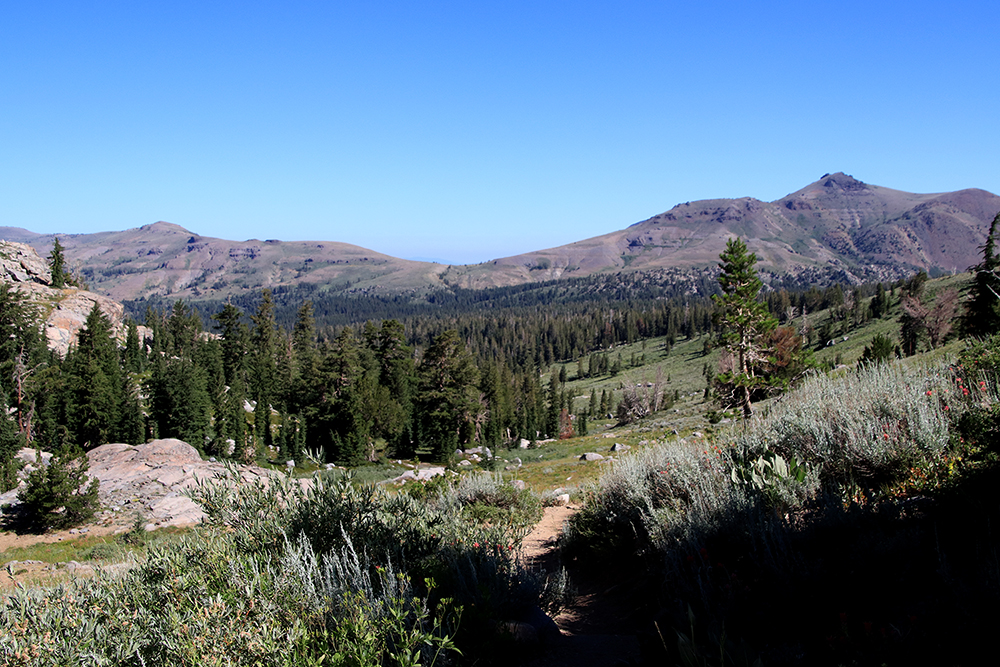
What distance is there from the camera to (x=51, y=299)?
84.5 metres

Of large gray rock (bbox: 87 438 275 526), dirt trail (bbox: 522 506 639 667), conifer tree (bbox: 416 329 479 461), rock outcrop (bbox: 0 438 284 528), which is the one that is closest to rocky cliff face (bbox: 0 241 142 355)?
conifer tree (bbox: 416 329 479 461)

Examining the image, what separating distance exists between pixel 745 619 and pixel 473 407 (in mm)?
39073

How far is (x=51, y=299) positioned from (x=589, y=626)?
107 metres

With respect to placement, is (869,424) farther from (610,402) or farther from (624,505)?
(610,402)

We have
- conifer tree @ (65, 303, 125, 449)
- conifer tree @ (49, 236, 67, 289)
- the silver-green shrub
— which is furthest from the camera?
conifer tree @ (49, 236, 67, 289)

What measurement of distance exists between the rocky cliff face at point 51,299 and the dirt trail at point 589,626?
81.6 metres

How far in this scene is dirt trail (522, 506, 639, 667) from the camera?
4.47 metres

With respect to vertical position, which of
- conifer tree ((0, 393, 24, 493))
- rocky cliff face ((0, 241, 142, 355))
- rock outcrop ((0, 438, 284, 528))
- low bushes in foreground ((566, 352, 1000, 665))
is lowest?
conifer tree ((0, 393, 24, 493))

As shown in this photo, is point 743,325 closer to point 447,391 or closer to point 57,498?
point 57,498

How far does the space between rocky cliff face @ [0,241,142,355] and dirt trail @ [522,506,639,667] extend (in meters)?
81.6

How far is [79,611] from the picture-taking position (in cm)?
387

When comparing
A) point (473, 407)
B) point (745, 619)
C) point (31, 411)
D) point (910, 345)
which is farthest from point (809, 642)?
point (31, 411)

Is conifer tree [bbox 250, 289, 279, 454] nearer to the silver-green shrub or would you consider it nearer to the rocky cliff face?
the rocky cliff face

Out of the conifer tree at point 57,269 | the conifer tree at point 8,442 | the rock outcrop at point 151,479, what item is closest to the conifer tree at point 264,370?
the conifer tree at point 8,442
